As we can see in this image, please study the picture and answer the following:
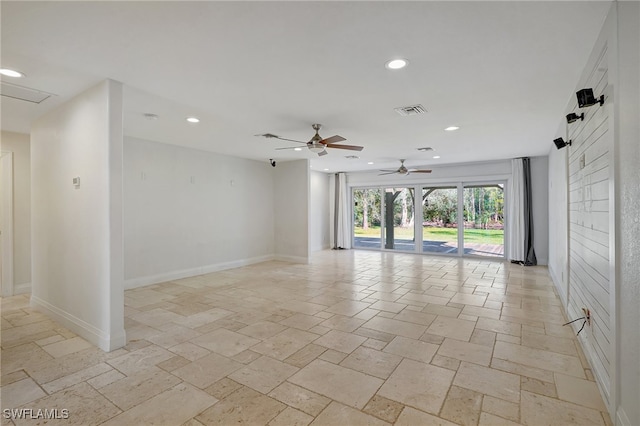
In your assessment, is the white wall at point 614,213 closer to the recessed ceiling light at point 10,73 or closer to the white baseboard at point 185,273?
the recessed ceiling light at point 10,73

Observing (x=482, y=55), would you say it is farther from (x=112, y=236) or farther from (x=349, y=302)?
(x=112, y=236)

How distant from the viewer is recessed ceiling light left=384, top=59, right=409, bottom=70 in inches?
97.3

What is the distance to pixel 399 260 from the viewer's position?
783cm

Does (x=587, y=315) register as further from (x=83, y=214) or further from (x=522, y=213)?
(x=522, y=213)

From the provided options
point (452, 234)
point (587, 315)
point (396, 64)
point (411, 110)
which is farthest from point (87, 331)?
point (452, 234)

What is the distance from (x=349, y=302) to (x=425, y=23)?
3461 millimetres

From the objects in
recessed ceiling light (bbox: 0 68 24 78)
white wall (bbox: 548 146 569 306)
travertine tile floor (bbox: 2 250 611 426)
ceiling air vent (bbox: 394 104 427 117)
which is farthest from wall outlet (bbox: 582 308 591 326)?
recessed ceiling light (bbox: 0 68 24 78)

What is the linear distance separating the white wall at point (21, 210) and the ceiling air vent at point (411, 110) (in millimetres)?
5900

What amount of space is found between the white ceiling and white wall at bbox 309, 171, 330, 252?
17.3 feet

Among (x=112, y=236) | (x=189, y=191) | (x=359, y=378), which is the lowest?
(x=359, y=378)

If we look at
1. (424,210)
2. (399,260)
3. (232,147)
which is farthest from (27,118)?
(424,210)

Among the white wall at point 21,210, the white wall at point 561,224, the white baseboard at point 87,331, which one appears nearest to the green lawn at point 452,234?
the white wall at point 561,224

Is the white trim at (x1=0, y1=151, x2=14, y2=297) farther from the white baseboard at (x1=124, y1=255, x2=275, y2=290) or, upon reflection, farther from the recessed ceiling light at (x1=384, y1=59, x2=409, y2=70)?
the recessed ceiling light at (x1=384, y1=59, x2=409, y2=70)

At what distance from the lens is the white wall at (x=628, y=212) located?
59.7 inches
